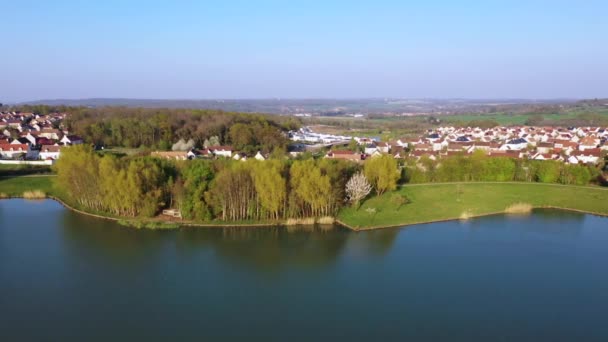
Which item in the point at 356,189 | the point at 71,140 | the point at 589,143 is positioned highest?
the point at 71,140

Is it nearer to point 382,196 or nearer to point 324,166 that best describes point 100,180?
point 324,166

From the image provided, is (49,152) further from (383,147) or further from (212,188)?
(383,147)

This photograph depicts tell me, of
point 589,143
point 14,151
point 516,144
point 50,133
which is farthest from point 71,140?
point 589,143

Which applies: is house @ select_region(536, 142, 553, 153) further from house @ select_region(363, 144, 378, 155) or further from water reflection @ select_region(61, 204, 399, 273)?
water reflection @ select_region(61, 204, 399, 273)

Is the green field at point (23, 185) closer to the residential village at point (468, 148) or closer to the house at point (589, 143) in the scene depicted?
the residential village at point (468, 148)

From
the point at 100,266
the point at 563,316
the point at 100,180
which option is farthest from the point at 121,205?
the point at 563,316

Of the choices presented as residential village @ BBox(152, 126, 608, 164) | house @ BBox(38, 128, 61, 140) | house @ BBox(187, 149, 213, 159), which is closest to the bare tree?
residential village @ BBox(152, 126, 608, 164)

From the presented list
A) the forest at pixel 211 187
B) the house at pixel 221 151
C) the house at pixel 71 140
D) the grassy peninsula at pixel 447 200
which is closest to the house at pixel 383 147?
the house at pixel 221 151
